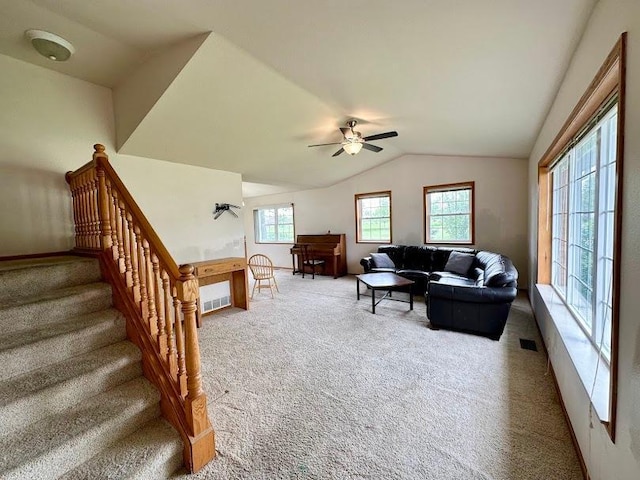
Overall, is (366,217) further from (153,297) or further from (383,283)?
(153,297)

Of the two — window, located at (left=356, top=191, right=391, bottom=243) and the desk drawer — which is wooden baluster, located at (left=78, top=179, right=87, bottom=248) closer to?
the desk drawer

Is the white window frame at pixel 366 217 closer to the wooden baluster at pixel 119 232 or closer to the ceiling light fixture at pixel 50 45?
the wooden baluster at pixel 119 232

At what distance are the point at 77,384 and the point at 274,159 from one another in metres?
3.75

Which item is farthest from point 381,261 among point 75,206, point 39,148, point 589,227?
point 39,148

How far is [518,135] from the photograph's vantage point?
3500 mm

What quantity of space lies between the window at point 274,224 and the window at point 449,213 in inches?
147

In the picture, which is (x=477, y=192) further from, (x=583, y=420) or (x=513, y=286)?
(x=583, y=420)

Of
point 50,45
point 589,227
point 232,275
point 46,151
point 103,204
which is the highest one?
point 50,45

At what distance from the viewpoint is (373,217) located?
661cm

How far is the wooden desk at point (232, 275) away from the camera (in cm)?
385

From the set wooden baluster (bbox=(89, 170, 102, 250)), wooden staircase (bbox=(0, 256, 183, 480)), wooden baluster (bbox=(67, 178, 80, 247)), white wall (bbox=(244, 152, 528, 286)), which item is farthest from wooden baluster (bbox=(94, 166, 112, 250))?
white wall (bbox=(244, 152, 528, 286))

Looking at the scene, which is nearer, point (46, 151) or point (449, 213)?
point (46, 151)

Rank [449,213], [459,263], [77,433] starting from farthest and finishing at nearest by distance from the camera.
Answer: [449,213]
[459,263]
[77,433]

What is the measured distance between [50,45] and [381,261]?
16.7 ft
